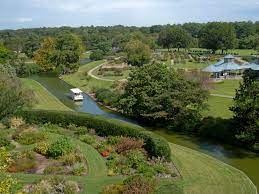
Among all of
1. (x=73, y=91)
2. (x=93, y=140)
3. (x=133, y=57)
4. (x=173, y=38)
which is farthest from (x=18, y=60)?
(x=93, y=140)

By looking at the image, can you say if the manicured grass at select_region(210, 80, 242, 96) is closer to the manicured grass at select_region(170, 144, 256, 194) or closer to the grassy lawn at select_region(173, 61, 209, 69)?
the grassy lawn at select_region(173, 61, 209, 69)

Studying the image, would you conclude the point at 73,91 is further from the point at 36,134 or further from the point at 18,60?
the point at 18,60

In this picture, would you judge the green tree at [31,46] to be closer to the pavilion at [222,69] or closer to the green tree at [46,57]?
the green tree at [46,57]

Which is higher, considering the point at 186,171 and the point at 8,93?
the point at 8,93

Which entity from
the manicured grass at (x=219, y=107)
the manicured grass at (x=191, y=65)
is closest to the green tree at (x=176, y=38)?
the manicured grass at (x=191, y=65)

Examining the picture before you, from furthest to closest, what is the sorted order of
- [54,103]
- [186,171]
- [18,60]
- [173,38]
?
1. [173,38]
2. [18,60]
3. [54,103]
4. [186,171]

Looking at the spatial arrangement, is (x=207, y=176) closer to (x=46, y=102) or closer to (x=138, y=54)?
(x=46, y=102)

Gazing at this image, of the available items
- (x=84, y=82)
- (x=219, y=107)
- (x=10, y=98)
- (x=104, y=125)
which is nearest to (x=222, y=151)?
(x=104, y=125)
